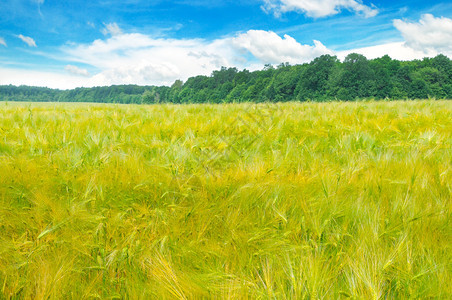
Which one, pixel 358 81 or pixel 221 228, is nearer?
pixel 221 228

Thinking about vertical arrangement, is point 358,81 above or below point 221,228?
above

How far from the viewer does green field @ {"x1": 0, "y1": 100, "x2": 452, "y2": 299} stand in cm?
97

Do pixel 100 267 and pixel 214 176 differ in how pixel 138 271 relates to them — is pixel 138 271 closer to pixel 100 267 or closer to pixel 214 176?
pixel 100 267

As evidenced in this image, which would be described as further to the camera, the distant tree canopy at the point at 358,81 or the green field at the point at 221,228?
the distant tree canopy at the point at 358,81

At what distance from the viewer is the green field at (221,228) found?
3.18 ft

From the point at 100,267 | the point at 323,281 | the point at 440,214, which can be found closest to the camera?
the point at 323,281

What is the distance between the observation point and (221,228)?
1355mm

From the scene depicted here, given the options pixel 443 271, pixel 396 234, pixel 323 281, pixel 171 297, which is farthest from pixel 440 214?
pixel 171 297

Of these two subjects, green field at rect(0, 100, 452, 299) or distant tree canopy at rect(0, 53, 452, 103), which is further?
distant tree canopy at rect(0, 53, 452, 103)

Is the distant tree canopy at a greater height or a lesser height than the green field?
greater

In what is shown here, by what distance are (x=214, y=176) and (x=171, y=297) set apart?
937mm

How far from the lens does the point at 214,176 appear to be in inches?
70.8

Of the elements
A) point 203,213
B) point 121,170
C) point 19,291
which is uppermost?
point 121,170

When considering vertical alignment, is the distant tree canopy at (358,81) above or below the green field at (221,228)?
above
